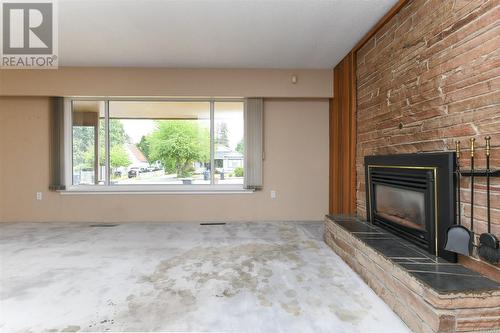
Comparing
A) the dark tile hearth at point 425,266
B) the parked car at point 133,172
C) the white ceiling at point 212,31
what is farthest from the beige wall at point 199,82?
the dark tile hearth at point 425,266

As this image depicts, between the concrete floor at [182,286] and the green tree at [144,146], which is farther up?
the green tree at [144,146]

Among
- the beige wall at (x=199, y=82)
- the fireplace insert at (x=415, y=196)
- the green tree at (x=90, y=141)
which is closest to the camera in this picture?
the fireplace insert at (x=415, y=196)

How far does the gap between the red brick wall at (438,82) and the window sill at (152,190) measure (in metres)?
2.29

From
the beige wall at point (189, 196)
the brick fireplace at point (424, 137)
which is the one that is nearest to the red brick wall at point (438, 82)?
the brick fireplace at point (424, 137)

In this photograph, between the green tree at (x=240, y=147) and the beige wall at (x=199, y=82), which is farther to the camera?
the green tree at (x=240, y=147)

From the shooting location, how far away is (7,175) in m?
4.41

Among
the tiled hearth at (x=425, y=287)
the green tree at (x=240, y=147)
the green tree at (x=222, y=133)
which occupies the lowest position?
the tiled hearth at (x=425, y=287)

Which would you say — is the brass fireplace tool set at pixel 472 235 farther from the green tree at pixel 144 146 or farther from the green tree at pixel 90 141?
the green tree at pixel 90 141

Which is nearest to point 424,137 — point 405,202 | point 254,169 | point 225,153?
point 405,202

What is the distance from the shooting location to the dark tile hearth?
1.49 meters

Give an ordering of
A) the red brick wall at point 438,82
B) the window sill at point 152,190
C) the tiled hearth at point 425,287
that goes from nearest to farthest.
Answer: the tiled hearth at point 425,287 → the red brick wall at point 438,82 → the window sill at point 152,190

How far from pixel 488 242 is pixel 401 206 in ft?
3.02

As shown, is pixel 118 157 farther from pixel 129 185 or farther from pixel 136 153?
pixel 129 185

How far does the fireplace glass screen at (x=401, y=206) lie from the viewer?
2.26m
